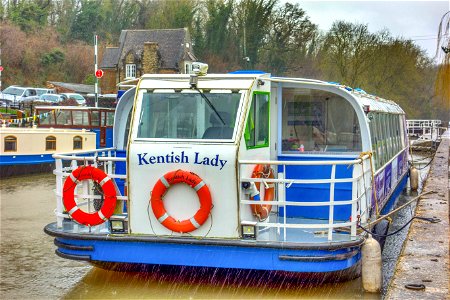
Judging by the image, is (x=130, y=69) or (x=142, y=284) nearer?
(x=142, y=284)

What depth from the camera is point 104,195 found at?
8078 millimetres

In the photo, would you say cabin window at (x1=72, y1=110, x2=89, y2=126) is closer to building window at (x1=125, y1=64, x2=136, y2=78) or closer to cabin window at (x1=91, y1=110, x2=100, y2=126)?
cabin window at (x1=91, y1=110, x2=100, y2=126)

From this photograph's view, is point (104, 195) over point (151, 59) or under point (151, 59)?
under

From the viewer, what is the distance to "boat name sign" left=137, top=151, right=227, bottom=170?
770cm

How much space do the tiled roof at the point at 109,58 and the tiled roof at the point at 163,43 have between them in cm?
57

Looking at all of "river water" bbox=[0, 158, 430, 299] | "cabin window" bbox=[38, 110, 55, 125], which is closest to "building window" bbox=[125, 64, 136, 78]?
"cabin window" bbox=[38, 110, 55, 125]

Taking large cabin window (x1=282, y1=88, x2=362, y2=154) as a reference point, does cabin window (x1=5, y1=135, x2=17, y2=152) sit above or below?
below

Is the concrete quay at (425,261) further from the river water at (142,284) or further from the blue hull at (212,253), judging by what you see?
the river water at (142,284)

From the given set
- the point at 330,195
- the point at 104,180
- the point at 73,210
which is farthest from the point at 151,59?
the point at 330,195

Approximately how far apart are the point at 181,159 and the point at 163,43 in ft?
170

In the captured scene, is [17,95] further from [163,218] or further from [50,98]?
[163,218]

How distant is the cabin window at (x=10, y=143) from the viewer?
22969 millimetres

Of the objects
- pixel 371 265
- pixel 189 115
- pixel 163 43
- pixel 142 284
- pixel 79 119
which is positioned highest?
pixel 163 43

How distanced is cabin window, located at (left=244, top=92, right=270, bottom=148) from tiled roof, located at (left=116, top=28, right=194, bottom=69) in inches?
1905
